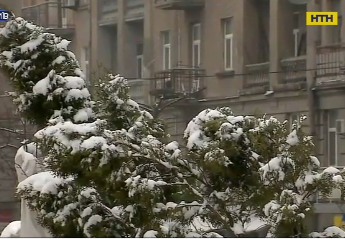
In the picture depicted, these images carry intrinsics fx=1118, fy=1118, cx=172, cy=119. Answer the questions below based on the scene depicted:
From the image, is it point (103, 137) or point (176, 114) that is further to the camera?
point (176, 114)

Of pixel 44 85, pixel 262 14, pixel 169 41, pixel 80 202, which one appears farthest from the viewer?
pixel 169 41

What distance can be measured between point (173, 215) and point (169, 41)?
574 inches

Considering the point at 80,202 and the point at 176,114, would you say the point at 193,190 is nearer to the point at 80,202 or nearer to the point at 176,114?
the point at 80,202

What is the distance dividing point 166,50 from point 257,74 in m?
3.10

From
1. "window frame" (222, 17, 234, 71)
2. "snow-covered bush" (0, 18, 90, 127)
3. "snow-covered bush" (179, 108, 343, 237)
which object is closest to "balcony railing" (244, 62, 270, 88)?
"window frame" (222, 17, 234, 71)

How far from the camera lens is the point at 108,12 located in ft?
70.9

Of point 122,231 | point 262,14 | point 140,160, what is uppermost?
point 262,14

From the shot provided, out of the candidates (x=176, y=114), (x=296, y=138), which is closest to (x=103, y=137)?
(x=296, y=138)

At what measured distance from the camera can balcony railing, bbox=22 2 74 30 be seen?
21188 mm

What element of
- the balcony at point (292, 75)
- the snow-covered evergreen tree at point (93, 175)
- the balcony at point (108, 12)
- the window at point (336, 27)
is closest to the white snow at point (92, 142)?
the snow-covered evergreen tree at point (93, 175)

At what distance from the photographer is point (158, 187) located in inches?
229

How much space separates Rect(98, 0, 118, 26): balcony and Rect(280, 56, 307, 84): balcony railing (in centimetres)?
521

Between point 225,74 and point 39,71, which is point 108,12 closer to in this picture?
point 225,74

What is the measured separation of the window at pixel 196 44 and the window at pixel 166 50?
2.20 ft
